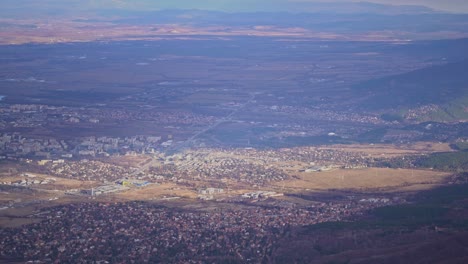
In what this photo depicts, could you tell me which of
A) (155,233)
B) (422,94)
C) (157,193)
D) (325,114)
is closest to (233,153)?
(157,193)

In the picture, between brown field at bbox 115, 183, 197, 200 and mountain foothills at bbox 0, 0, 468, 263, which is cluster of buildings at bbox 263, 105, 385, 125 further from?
brown field at bbox 115, 183, 197, 200

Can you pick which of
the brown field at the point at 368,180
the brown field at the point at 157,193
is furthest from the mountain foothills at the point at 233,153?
the brown field at the point at 157,193

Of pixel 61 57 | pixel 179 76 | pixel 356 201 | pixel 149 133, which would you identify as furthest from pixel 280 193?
pixel 61 57

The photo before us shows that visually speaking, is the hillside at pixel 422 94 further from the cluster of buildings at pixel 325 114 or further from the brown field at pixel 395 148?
the brown field at pixel 395 148

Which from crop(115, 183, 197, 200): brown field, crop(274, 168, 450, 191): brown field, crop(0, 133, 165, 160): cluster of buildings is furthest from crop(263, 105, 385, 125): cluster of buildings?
crop(115, 183, 197, 200): brown field

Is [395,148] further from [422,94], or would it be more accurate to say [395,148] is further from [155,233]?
[155,233]

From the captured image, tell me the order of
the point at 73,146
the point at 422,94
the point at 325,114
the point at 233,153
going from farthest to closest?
the point at 422,94
the point at 325,114
the point at 73,146
the point at 233,153
